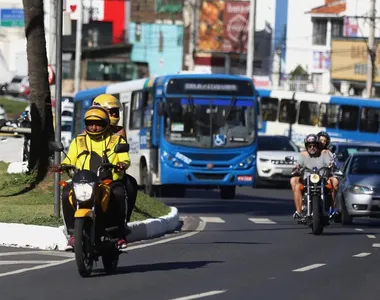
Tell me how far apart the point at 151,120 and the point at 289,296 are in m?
21.7

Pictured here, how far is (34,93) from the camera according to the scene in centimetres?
2212

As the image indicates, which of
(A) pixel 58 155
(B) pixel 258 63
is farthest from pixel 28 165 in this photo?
(B) pixel 258 63

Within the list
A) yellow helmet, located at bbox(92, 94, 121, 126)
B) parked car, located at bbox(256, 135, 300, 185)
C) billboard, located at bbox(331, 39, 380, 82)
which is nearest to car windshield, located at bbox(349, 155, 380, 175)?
yellow helmet, located at bbox(92, 94, 121, 126)

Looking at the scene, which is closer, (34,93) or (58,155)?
(58,155)

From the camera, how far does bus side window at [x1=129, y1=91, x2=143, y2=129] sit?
3481 centimetres

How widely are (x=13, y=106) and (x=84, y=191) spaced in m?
71.2

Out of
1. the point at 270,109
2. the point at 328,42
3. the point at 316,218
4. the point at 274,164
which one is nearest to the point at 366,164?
the point at 316,218

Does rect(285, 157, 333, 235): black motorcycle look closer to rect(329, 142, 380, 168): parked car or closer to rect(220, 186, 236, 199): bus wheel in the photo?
rect(220, 186, 236, 199): bus wheel

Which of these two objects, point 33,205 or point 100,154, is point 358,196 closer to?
point 33,205

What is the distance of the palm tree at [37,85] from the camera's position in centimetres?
2209

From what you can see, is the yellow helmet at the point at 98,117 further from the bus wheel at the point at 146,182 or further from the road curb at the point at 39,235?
the bus wheel at the point at 146,182

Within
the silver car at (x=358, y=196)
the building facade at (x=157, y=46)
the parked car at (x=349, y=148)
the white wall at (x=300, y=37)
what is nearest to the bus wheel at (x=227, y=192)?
the parked car at (x=349, y=148)

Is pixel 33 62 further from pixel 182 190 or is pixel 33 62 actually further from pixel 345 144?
pixel 345 144

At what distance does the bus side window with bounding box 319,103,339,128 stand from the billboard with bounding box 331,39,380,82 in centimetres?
2165
